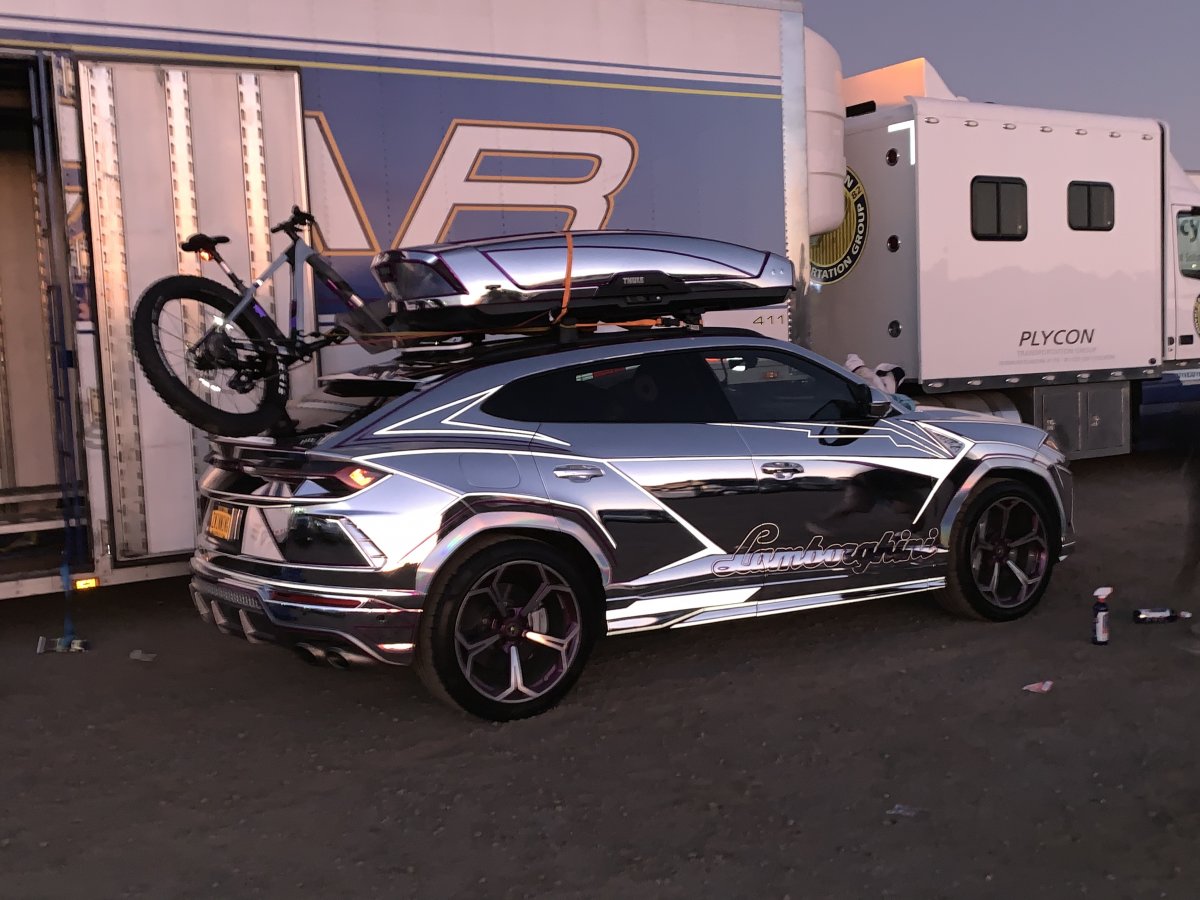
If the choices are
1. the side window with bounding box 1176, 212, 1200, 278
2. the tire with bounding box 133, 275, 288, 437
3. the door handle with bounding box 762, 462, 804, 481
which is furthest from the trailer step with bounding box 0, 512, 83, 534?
the side window with bounding box 1176, 212, 1200, 278

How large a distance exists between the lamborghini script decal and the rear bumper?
152 cm

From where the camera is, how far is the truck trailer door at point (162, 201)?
6004 millimetres

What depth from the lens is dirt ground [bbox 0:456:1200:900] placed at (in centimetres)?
353

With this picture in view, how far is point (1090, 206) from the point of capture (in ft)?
34.2

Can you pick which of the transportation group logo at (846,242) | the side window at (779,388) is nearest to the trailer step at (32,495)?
the side window at (779,388)

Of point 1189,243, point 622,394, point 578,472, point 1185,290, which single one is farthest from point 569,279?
point 1189,243

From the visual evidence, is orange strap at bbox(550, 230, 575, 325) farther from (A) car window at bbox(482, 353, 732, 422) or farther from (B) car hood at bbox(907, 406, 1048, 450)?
Result: (B) car hood at bbox(907, 406, 1048, 450)

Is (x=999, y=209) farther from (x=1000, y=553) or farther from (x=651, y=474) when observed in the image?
(x=651, y=474)

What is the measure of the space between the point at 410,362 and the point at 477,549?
3.72 feet

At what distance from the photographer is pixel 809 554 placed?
5.52 metres

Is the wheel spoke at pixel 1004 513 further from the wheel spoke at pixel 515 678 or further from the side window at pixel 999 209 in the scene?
the side window at pixel 999 209

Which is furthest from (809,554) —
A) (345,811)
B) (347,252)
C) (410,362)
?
(347,252)

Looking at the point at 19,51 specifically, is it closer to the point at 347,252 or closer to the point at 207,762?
the point at 347,252

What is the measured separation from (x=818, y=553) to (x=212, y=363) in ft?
10.1
